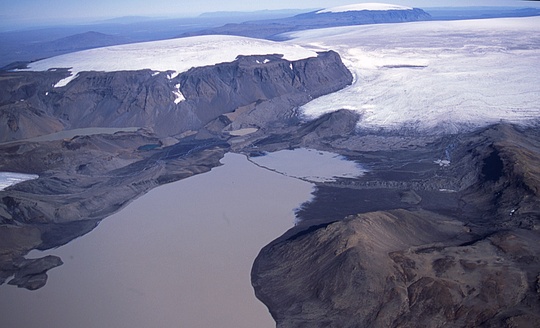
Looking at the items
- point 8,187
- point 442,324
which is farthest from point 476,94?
point 8,187

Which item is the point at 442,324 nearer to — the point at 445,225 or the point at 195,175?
the point at 445,225

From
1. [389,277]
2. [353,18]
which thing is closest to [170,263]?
[389,277]

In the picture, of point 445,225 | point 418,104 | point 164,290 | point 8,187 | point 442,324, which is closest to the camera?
point 442,324

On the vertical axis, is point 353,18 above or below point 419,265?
above

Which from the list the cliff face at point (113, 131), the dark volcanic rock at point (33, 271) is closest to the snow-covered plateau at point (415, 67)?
the cliff face at point (113, 131)

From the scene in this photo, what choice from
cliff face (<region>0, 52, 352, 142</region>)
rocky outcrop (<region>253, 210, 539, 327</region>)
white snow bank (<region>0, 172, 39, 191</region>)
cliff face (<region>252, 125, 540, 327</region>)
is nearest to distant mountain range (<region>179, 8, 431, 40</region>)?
cliff face (<region>0, 52, 352, 142</region>)

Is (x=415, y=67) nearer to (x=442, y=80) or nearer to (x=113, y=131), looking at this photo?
(x=442, y=80)
